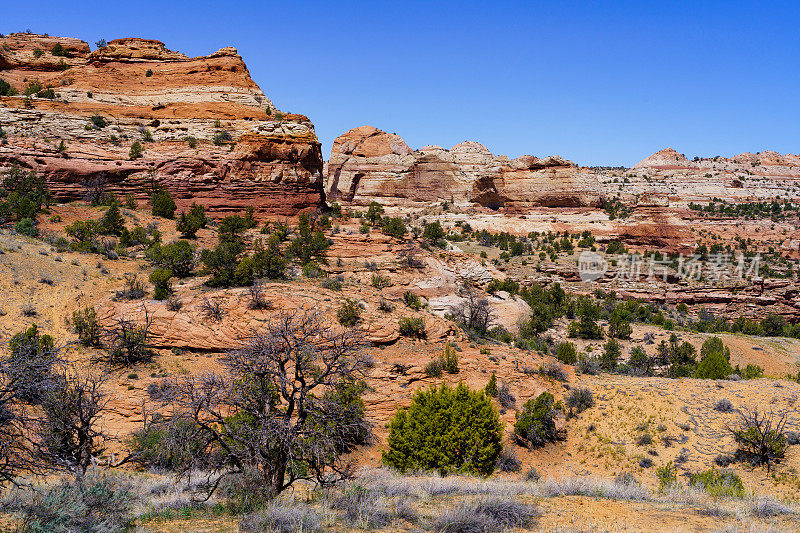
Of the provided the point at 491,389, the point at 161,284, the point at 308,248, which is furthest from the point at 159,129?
the point at 491,389

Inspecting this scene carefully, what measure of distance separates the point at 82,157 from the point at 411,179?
5433 centimetres

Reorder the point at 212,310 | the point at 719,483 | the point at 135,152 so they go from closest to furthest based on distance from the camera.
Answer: the point at 719,483, the point at 212,310, the point at 135,152

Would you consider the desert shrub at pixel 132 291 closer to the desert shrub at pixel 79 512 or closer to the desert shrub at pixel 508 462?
the desert shrub at pixel 79 512

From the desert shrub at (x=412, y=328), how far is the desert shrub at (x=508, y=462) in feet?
20.5

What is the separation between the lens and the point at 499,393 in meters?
18.0

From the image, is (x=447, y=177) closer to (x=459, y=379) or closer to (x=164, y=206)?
(x=164, y=206)

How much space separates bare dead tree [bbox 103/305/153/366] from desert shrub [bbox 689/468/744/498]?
57.0 feet

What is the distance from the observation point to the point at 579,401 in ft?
59.6

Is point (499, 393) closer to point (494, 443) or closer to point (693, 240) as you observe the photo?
point (494, 443)

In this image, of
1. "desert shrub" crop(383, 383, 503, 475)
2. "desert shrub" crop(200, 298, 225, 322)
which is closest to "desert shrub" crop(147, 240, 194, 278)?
"desert shrub" crop(200, 298, 225, 322)

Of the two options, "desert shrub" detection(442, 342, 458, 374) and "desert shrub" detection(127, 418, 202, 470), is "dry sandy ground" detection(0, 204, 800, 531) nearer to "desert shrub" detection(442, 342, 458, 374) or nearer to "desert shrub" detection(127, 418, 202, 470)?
"desert shrub" detection(442, 342, 458, 374)

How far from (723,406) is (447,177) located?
63589 mm

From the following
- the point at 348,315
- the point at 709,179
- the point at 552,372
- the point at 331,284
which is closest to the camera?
the point at 348,315

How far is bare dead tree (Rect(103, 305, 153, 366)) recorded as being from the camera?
1658cm
